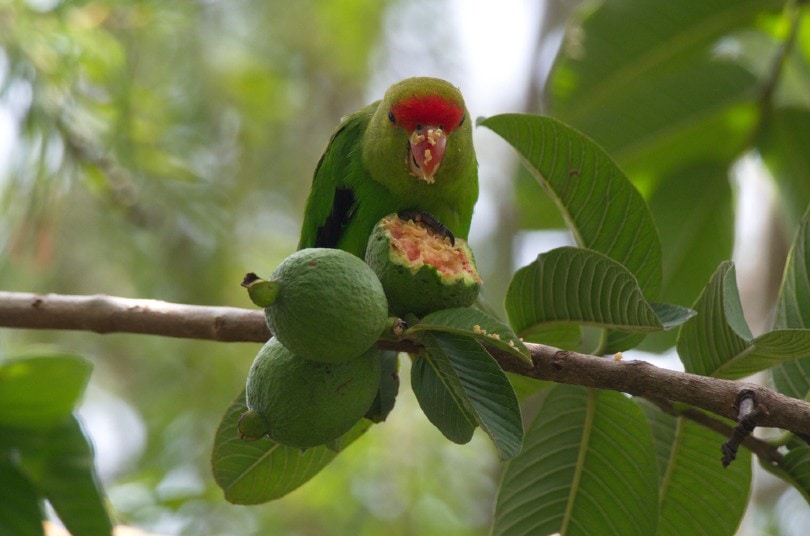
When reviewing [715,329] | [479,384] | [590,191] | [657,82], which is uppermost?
[657,82]

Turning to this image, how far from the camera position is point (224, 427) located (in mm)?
1562

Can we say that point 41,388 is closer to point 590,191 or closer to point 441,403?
point 441,403

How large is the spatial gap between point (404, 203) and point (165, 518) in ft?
4.87

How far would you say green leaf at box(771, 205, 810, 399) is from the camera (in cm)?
148


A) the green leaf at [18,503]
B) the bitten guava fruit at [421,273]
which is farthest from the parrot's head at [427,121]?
the green leaf at [18,503]

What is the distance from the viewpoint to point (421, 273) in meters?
1.35

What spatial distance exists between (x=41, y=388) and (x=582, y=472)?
0.96 metres

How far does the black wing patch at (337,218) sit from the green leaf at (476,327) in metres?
1.06

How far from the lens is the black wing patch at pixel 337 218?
7.52 feet

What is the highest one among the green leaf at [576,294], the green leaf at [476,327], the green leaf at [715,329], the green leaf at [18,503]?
the green leaf at [576,294]

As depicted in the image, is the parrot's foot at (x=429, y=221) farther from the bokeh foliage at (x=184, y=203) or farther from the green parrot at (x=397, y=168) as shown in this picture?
the bokeh foliage at (x=184, y=203)

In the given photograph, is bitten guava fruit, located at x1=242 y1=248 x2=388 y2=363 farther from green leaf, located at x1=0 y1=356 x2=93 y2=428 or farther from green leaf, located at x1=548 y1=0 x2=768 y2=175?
green leaf, located at x1=548 y1=0 x2=768 y2=175

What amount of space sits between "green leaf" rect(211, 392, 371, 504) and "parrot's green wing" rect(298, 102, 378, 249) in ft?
2.59

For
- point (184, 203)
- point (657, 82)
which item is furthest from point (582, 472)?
point (184, 203)
